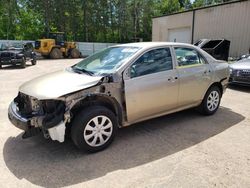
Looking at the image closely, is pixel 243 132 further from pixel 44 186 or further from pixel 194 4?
pixel 194 4

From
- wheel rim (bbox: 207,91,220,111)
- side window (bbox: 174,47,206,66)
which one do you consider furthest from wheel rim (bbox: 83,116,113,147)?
wheel rim (bbox: 207,91,220,111)

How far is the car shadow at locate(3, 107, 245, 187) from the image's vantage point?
2.96 metres

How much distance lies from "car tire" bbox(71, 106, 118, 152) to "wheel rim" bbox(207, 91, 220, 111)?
2372 mm

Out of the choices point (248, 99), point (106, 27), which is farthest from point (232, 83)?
point (106, 27)

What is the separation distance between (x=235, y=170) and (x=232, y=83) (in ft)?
18.6

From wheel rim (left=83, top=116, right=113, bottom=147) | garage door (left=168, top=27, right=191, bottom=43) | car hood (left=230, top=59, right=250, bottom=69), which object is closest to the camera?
wheel rim (left=83, top=116, right=113, bottom=147)

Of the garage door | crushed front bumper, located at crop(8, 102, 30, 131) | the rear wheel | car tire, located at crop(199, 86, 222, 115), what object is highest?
the garage door

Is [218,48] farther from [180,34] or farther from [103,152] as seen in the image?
[103,152]

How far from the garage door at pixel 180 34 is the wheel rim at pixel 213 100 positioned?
18099 mm

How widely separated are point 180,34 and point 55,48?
12265 millimetres

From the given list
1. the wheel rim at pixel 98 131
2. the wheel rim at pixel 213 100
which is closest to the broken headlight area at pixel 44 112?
the wheel rim at pixel 98 131

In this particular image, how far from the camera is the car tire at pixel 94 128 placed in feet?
10.7

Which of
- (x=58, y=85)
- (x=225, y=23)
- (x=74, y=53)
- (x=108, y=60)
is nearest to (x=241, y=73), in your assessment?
(x=108, y=60)

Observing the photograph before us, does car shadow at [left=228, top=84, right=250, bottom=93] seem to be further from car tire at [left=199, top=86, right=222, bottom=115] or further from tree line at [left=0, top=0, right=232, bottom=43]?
tree line at [left=0, top=0, right=232, bottom=43]
